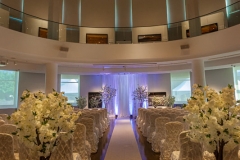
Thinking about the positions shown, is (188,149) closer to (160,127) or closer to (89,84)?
(160,127)

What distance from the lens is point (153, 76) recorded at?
14.9 meters

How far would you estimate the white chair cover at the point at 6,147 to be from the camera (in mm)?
2662

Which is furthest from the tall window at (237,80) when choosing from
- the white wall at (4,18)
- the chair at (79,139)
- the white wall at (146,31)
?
the white wall at (4,18)

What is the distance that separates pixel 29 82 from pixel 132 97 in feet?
26.0

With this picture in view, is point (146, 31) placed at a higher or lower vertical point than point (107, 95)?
higher

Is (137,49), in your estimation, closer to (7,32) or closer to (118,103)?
(7,32)

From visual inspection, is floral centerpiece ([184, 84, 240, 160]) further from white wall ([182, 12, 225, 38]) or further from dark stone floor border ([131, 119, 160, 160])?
white wall ([182, 12, 225, 38])

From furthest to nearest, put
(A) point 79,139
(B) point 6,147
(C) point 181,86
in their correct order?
(C) point 181,86 → (A) point 79,139 → (B) point 6,147

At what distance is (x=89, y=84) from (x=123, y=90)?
2900 millimetres

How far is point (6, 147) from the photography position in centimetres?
270

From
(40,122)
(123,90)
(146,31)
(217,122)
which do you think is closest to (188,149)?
(217,122)

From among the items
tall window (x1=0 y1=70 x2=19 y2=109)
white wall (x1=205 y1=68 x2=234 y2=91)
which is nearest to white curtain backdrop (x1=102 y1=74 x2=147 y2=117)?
white wall (x1=205 y1=68 x2=234 y2=91)

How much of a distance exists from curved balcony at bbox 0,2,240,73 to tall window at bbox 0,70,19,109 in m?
3.78

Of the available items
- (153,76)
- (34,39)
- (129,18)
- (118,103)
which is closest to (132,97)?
(118,103)
